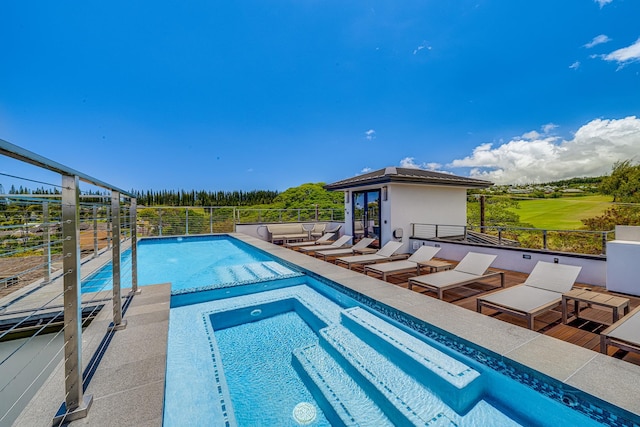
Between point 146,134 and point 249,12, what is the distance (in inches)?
675

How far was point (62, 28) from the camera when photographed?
14.3 m

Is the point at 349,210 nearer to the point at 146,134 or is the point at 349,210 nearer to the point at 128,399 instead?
the point at 128,399

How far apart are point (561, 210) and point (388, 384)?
28133mm

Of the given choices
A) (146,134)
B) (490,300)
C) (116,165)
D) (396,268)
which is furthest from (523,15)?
(116,165)

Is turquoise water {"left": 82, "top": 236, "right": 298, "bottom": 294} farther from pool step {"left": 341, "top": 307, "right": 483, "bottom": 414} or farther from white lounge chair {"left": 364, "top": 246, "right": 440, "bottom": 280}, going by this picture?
pool step {"left": 341, "top": 307, "right": 483, "bottom": 414}

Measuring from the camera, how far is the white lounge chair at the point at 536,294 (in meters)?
3.62

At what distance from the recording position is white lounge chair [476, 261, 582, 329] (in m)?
3.62

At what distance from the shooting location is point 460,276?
5.23 metres

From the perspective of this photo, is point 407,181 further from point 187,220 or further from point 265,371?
point 187,220

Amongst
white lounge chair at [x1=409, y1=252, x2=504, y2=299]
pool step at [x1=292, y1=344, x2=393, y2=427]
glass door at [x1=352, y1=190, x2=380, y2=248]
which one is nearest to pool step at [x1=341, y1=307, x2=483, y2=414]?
pool step at [x1=292, y1=344, x2=393, y2=427]

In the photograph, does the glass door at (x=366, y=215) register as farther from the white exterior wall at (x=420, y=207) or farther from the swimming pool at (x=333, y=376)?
the swimming pool at (x=333, y=376)

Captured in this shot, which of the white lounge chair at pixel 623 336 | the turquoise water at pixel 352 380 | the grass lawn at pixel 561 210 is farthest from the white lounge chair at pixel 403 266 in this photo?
the grass lawn at pixel 561 210

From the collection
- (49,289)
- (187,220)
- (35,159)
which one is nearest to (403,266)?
(35,159)

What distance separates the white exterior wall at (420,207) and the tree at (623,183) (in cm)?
1410
